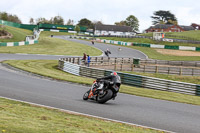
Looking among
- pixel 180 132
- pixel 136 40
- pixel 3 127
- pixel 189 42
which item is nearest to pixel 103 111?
pixel 180 132

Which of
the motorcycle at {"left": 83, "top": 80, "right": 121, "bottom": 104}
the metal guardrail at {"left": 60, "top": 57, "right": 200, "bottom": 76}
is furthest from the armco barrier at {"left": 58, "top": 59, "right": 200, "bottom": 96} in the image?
the motorcycle at {"left": 83, "top": 80, "right": 121, "bottom": 104}

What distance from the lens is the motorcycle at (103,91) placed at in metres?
14.0

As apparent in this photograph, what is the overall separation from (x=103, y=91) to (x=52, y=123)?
538 centimetres

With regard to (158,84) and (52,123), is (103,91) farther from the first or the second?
(158,84)

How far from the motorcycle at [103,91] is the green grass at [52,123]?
2866 millimetres

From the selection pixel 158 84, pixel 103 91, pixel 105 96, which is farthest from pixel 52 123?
pixel 158 84

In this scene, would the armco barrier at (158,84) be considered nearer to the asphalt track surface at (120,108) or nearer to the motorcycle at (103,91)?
the asphalt track surface at (120,108)

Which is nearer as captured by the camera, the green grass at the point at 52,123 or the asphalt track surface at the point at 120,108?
the green grass at the point at 52,123

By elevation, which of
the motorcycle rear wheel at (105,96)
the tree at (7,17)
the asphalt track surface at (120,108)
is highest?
the tree at (7,17)

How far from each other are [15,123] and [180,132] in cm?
548

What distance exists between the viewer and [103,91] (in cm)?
1442

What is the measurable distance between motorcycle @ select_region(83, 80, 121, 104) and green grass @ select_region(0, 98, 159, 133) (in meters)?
2.87

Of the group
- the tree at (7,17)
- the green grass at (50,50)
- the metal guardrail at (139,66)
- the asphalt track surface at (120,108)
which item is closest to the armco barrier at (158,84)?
the asphalt track surface at (120,108)

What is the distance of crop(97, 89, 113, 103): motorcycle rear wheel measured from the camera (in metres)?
14.1
